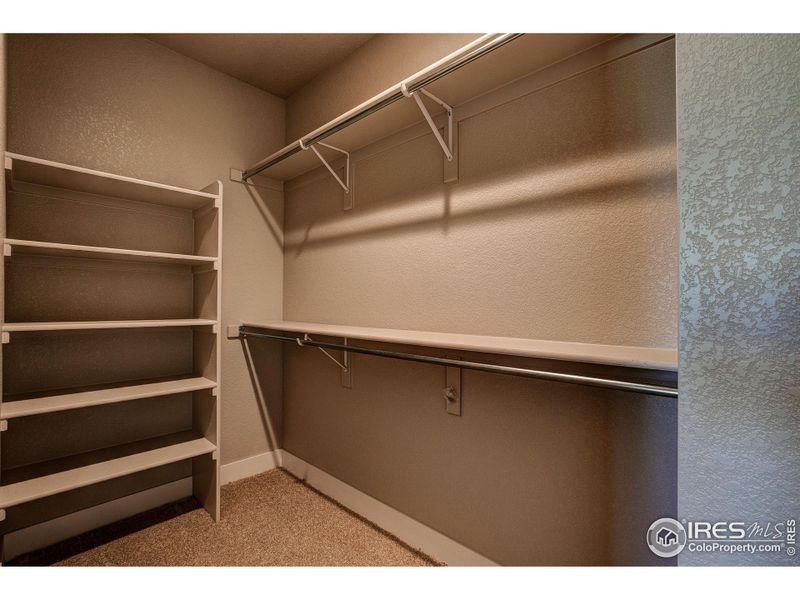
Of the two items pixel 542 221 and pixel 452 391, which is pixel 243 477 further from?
pixel 542 221

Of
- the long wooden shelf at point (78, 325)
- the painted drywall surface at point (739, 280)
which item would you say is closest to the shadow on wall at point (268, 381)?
the long wooden shelf at point (78, 325)

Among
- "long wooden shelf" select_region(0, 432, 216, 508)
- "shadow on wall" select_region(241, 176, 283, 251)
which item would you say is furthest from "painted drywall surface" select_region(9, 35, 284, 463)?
"long wooden shelf" select_region(0, 432, 216, 508)

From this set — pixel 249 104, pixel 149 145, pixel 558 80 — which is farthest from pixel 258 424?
pixel 558 80

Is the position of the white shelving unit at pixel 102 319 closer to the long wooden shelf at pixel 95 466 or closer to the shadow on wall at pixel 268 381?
the long wooden shelf at pixel 95 466

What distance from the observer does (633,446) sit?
1.05 meters

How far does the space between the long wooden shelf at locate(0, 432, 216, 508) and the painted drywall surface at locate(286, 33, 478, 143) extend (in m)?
2.03

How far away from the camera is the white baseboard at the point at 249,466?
221cm

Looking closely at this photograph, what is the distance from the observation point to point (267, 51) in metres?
2.04

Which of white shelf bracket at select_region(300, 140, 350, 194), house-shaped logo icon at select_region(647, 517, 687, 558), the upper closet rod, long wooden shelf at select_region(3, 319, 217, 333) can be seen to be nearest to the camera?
house-shaped logo icon at select_region(647, 517, 687, 558)

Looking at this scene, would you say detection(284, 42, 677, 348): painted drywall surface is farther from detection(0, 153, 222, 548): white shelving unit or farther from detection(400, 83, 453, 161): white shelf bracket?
detection(0, 153, 222, 548): white shelving unit

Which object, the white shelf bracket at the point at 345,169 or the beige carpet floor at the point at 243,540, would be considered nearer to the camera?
the beige carpet floor at the point at 243,540

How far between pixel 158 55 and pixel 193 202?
882 millimetres

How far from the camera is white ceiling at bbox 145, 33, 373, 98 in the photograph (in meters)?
1.92

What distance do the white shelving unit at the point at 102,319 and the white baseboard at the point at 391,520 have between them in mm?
559
